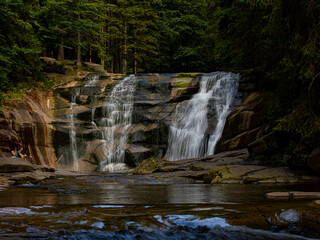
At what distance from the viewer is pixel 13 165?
1246cm

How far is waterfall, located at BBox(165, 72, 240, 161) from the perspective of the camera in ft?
55.6

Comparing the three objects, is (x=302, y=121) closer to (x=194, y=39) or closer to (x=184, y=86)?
(x=184, y=86)

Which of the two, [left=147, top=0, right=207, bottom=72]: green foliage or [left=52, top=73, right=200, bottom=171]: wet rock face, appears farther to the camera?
[left=147, top=0, right=207, bottom=72]: green foliage

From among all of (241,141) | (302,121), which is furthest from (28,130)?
(302,121)

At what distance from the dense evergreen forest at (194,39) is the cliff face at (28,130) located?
5.95 ft

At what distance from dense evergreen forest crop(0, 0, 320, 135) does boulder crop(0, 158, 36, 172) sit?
4.25 metres

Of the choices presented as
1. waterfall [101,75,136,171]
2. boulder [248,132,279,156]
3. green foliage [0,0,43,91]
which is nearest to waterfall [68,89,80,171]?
waterfall [101,75,136,171]

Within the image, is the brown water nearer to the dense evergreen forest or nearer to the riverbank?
the dense evergreen forest

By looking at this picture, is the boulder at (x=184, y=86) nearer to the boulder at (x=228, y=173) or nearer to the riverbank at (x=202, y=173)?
the riverbank at (x=202, y=173)

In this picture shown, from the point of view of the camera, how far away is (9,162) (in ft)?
40.9

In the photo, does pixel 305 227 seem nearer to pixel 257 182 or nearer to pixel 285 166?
pixel 257 182

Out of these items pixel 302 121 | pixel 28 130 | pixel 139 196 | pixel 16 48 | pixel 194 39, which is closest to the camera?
pixel 139 196

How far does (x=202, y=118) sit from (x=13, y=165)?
10.8m

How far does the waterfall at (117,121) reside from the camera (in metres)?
18.0
